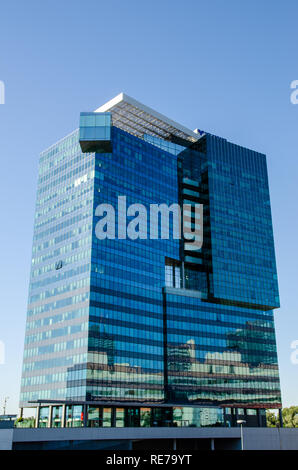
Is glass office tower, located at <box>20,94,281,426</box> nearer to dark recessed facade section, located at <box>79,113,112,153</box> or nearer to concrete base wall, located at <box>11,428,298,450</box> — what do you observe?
dark recessed facade section, located at <box>79,113,112,153</box>

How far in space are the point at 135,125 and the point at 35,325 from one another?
67613mm

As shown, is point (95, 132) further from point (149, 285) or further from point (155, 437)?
point (155, 437)

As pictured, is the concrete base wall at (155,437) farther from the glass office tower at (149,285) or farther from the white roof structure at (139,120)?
the white roof structure at (139,120)

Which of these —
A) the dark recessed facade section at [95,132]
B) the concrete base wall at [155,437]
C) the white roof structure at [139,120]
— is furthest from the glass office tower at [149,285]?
the concrete base wall at [155,437]

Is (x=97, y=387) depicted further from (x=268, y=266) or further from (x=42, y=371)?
(x=268, y=266)

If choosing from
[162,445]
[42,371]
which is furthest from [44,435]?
[42,371]

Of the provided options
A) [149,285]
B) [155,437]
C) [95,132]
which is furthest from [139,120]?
[155,437]

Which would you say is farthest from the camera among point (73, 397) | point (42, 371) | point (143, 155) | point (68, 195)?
point (143, 155)

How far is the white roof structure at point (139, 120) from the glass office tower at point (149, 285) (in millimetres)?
443

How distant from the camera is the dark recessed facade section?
4975 inches

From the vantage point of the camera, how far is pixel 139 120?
470ft

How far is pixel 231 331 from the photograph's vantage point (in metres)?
145

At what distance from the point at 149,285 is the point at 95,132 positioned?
4485 cm

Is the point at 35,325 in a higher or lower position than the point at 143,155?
lower
